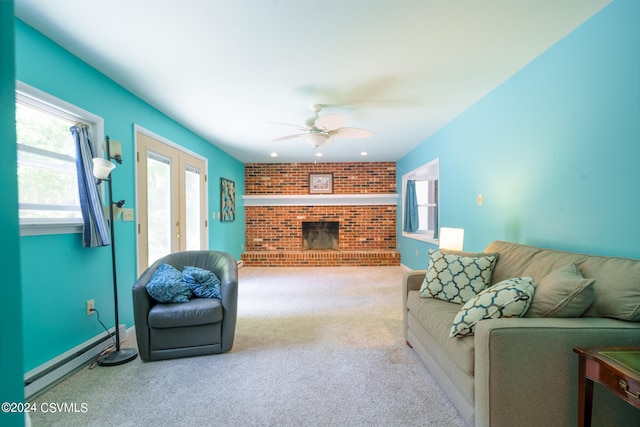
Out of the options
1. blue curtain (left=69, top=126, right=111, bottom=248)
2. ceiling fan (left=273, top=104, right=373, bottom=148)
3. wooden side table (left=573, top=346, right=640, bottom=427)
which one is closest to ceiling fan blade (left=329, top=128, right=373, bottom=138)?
ceiling fan (left=273, top=104, right=373, bottom=148)

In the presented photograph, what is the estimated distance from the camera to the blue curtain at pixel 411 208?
5.85m

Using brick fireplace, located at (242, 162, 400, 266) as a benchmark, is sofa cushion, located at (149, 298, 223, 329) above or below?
below

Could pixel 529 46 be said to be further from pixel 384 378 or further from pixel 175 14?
pixel 384 378

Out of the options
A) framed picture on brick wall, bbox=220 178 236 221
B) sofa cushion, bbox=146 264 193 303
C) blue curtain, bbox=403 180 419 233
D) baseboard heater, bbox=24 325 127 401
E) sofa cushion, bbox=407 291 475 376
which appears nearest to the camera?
sofa cushion, bbox=407 291 475 376

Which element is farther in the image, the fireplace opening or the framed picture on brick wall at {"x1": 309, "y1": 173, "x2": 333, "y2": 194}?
the fireplace opening

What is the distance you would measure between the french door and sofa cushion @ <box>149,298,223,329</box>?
994 millimetres

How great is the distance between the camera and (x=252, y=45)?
2.04m

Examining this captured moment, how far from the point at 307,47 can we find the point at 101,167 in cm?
180

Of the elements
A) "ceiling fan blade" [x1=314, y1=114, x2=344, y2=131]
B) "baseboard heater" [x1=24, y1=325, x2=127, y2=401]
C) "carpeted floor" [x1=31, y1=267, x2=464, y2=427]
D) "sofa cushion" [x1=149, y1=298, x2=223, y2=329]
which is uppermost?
"ceiling fan blade" [x1=314, y1=114, x2=344, y2=131]

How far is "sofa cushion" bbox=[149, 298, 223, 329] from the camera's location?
7.10 ft

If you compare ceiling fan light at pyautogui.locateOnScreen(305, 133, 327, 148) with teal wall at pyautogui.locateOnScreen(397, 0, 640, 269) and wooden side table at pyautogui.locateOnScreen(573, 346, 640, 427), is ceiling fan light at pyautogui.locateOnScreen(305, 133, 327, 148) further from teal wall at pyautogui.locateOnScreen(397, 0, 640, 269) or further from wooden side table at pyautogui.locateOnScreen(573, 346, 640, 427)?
wooden side table at pyautogui.locateOnScreen(573, 346, 640, 427)

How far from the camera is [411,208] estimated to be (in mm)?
5879

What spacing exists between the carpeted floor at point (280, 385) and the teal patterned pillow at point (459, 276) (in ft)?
1.90

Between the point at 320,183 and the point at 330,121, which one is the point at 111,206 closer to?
the point at 330,121
